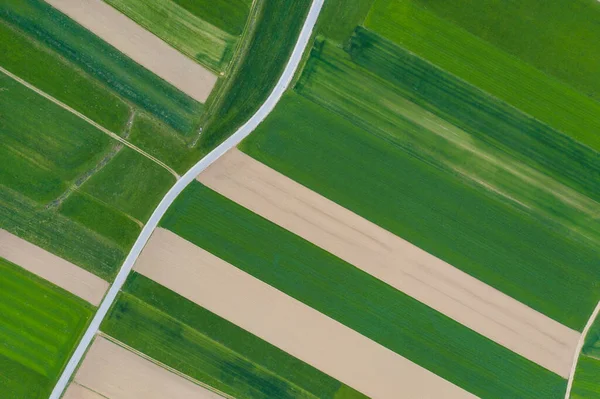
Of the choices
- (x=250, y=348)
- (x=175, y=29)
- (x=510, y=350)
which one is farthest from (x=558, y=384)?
(x=175, y=29)

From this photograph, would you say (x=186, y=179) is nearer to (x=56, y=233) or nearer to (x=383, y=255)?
(x=56, y=233)

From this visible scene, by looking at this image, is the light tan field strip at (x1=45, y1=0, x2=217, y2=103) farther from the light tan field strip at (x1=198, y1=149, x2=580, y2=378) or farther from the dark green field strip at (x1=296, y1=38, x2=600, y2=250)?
the dark green field strip at (x1=296, y1=38, x2=600, y2=250)

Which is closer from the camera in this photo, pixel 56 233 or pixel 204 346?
pixel 56 233

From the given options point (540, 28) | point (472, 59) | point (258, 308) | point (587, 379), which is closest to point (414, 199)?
point (472, 59)

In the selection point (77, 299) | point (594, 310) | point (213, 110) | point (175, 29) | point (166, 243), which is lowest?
point (77, 299)

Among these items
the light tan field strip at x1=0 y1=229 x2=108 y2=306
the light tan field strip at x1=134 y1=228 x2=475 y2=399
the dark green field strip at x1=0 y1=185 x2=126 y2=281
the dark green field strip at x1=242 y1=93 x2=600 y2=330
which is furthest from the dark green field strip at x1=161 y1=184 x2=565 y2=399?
the light tan field strip at x1=0 y1=229 x2=108 y2=306

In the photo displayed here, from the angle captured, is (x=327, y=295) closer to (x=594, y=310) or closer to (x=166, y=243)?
(x=166, y=243)
